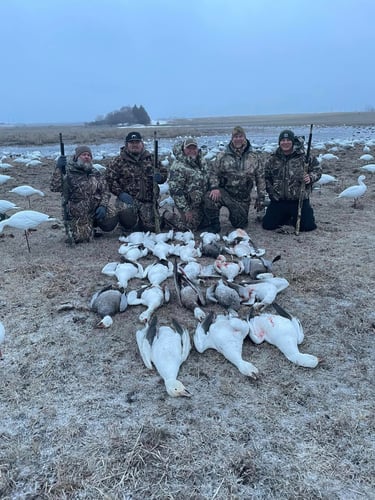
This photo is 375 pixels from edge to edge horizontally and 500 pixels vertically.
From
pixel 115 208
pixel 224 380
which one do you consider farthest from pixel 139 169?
pixel 224 380

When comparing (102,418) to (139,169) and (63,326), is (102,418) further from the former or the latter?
(139,169)

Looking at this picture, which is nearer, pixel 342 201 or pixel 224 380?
pixel 224 380

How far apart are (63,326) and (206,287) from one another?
161cm

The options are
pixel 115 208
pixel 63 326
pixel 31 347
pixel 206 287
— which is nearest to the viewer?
pixel 31 347

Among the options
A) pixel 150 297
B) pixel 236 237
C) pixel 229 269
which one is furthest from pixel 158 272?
pixel 236 237

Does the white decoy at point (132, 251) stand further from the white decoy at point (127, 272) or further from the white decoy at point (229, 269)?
the white decoy at point (229, 269)

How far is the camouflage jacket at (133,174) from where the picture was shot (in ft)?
20.7

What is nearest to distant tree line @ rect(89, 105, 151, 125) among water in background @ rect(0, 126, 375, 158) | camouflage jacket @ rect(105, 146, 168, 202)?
water in background @ rect(0, 126, 375, 158)

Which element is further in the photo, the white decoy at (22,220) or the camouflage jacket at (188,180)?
the camouflage jacket at (188,180)

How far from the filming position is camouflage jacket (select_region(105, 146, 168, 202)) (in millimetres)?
6305

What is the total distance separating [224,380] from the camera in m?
3.08

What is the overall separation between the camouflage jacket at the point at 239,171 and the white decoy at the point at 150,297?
2.57 metres

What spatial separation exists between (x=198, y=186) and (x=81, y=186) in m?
1.70

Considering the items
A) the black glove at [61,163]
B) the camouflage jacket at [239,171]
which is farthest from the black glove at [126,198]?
the camouflage jacket at [239,171]
